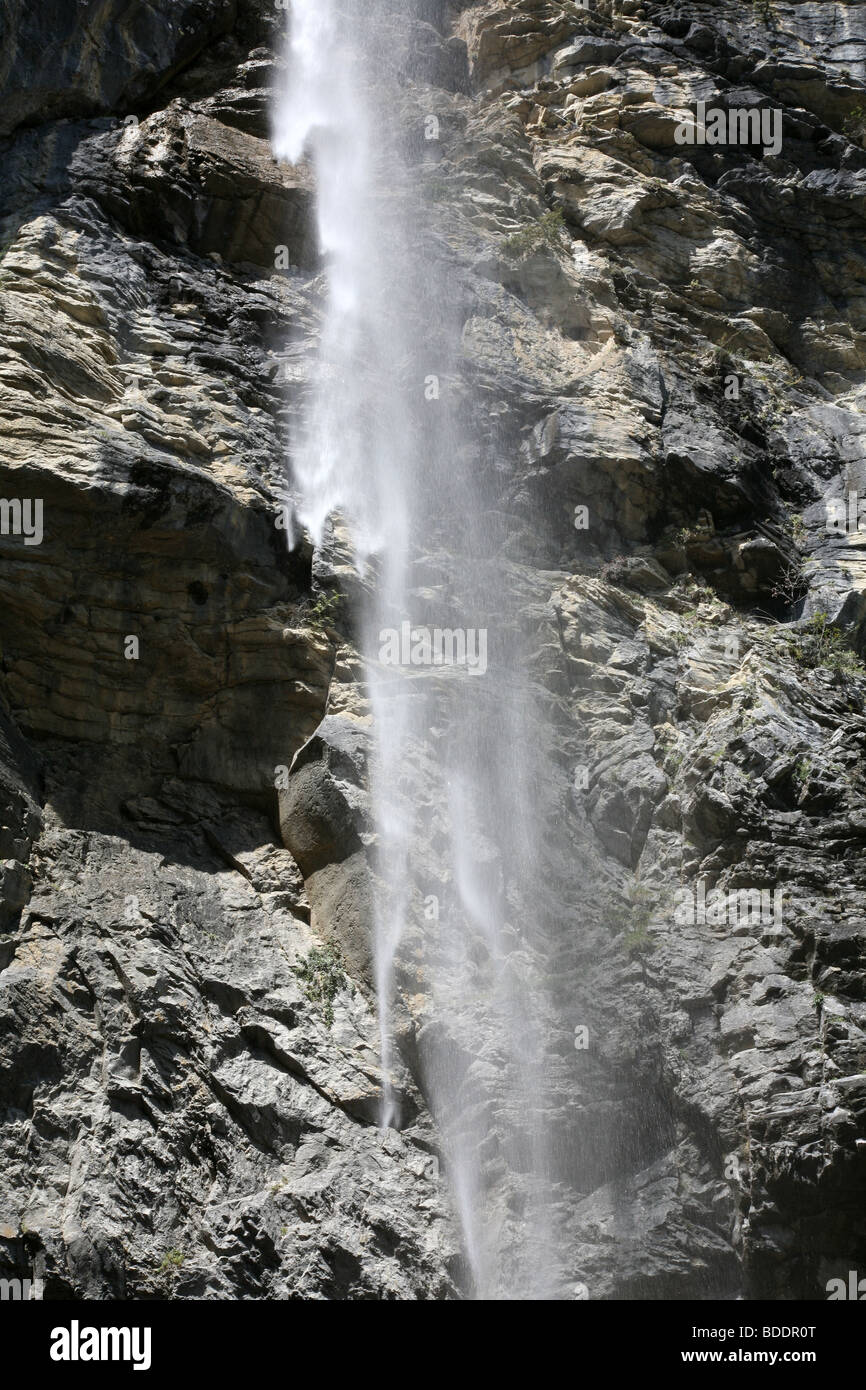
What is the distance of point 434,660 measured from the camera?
34.3 feet

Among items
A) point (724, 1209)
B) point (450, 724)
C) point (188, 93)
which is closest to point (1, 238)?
point (188, 93)

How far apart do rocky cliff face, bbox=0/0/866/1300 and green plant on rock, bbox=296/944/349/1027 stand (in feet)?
0.10

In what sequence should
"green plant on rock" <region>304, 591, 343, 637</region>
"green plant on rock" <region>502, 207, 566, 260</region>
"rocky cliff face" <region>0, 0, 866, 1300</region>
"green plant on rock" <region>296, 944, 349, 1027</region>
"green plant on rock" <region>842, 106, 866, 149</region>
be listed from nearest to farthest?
"rocky cliff face" <region>0, 0, 866, 1300</region>, "green plant on rock" <region>296, 944, 349, 1027</region>, "green plant on rock" <region>304, 591, 343, 637</region>, "green plant on rock" <region>502, 207, 566, 260</region>, "green plant on rock" <region>842, 106, 866, 149</region>

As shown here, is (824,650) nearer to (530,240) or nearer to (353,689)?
(353,689)

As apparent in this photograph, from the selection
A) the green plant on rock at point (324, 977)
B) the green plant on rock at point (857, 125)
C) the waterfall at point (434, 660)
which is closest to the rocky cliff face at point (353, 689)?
the green plant on rock at point (324, 977)

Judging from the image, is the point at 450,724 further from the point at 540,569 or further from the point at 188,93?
the point at 188,93

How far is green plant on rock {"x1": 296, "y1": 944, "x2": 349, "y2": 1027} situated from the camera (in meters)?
8.39

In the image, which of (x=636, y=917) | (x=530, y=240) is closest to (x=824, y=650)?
(x=636, y=917)

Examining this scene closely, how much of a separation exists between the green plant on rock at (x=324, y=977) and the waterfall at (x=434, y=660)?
30 centimetres

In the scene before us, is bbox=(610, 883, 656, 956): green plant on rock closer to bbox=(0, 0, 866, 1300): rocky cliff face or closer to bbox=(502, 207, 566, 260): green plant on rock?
bbox=(0, 0, 866, 1300): rocky cliff face

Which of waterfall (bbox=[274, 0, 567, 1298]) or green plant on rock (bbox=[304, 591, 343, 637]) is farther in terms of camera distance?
green plant on rock (bbox=[304, 591, 343, 637])

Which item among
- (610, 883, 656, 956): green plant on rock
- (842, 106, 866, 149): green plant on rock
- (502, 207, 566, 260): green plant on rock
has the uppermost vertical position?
(842, 106, 866, 149): green plant on rock

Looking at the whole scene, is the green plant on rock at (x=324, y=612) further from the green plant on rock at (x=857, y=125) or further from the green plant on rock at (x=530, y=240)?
the green plant on rock at (x=857, y=125)

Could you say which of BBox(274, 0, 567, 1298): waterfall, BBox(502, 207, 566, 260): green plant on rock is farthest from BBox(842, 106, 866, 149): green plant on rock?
BBox(274, 0, 567, 1298): waterfall
